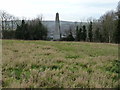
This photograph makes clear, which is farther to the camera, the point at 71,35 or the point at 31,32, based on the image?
the point at 71,35

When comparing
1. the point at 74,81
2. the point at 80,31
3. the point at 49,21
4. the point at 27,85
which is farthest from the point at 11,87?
the point at 49,21

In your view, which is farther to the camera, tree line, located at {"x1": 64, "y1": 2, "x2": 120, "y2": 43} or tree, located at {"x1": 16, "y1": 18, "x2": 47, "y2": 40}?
tree, located at {"x1": 16, "y1": 18, "x2": 47, "y2": 40}

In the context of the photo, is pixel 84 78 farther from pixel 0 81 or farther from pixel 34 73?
pixel 0 81

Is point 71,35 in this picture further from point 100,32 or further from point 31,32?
point 31,32

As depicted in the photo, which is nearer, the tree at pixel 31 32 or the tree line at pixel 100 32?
the tree line at pixel 100 32

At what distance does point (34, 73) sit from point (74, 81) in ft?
3.87

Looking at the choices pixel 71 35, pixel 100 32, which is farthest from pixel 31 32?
pixel 100 32

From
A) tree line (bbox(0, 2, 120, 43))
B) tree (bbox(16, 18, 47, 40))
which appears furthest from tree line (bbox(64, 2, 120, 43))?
tree (bbox(16, 18, 47, 40))

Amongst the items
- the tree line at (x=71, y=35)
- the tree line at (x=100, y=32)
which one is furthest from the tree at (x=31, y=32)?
the tree line at (x=100, y=32)

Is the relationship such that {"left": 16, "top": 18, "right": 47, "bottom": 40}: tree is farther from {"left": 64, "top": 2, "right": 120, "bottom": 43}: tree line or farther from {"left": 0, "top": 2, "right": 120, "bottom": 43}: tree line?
{"left": 64, "top": 2, "right": 120, "bottom": 43}: tree line

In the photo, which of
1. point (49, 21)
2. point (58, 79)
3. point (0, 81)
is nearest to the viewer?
point (0, 81)

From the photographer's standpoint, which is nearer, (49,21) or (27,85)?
(27,85)

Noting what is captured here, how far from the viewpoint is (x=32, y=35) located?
51.5 m

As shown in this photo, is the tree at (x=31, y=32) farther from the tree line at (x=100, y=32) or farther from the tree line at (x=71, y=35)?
the tree line at (x=100, y=32)
